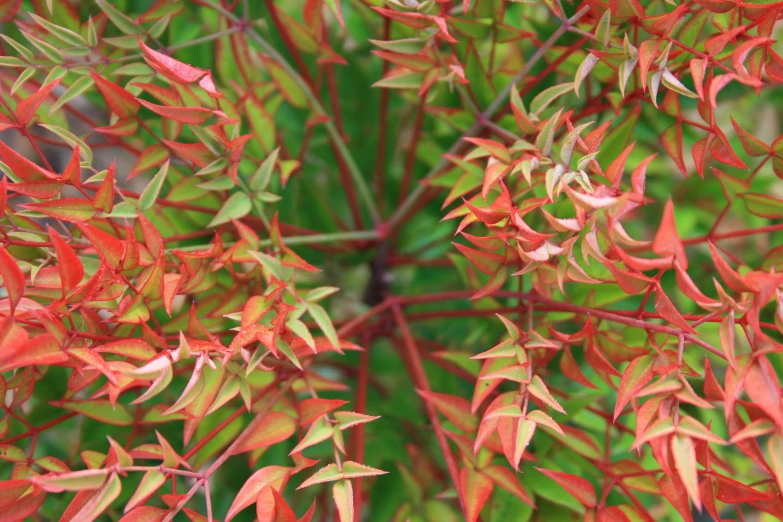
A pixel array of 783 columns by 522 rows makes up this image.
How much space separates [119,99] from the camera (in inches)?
20.5

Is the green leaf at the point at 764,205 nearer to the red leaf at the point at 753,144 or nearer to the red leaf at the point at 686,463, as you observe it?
the red leaf at the point at 753,144

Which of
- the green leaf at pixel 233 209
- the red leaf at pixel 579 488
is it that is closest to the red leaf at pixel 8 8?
the green leaf at pixel 233 209

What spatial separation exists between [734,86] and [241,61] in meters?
0.65

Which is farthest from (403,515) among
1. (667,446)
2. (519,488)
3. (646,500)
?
(646,500)

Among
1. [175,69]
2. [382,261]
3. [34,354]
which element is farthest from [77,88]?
[382,261]

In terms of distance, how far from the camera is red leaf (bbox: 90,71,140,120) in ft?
1.66

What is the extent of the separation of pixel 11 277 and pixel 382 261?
1.85 feet

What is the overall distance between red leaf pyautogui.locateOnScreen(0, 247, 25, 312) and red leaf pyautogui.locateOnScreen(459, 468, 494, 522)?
0.33 metres

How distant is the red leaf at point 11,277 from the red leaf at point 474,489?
0.33m

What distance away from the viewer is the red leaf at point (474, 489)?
1.54ft

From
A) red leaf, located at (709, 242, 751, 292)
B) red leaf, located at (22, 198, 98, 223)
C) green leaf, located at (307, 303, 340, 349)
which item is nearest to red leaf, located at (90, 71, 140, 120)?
red leaf, located at (22, 198, 98, 223)

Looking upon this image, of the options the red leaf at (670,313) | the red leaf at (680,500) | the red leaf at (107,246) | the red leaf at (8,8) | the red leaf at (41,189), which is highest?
the red leaf at (8,8)

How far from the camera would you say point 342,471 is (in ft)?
1.44

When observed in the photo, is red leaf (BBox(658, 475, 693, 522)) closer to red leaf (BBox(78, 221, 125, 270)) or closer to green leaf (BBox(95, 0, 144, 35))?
red leaf (BBox(78, 221, 125, 270))
